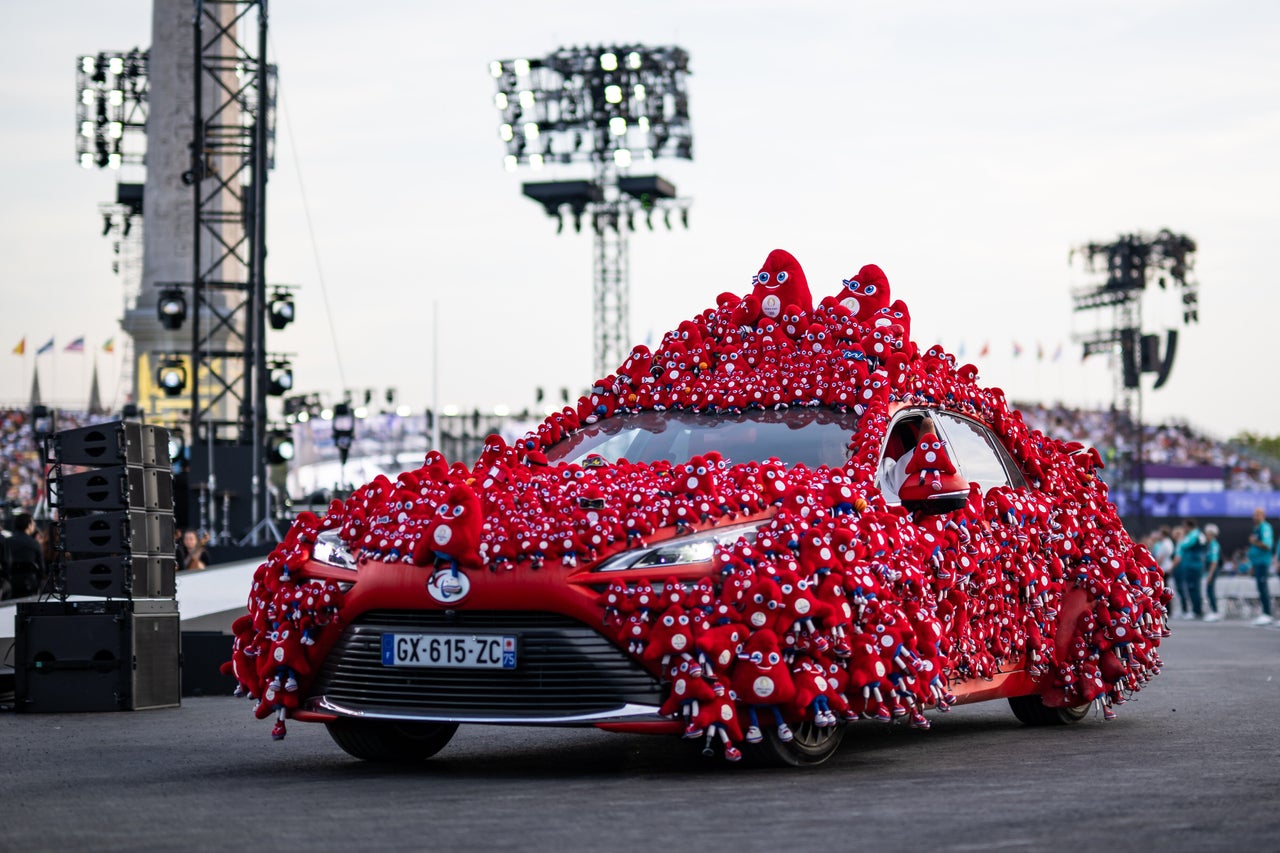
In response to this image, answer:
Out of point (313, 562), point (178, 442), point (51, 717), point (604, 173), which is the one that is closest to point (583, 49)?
point (604, 173)

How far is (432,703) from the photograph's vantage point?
726cm

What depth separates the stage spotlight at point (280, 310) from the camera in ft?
107

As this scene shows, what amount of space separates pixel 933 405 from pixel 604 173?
3928cm

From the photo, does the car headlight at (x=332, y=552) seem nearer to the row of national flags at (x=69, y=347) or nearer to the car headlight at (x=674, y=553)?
the car headlight at (x=674, y=553)

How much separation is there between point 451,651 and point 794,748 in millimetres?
1352

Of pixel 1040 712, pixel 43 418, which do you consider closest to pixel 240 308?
pixel 43 418

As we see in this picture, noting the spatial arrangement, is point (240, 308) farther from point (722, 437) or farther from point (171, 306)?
point (722, 437)

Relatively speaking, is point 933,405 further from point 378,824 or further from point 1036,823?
point 378,824

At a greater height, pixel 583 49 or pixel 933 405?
pixel 583 49

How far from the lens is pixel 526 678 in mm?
7086

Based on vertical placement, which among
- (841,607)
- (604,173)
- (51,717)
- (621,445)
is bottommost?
(51,717)

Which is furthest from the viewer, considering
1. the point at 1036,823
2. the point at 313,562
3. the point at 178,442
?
the point at 178,442

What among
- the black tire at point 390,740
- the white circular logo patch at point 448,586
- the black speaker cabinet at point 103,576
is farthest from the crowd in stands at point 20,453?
the white circular logo patch at point 448,586

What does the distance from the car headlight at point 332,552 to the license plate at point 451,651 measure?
410 millimetres
